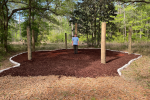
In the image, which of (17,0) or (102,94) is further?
(17,0)

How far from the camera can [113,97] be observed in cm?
295

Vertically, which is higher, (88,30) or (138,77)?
(88,30)

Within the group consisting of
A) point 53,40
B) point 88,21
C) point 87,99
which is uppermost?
point 88,21

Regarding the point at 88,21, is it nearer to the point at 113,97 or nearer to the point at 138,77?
the point at 138,77

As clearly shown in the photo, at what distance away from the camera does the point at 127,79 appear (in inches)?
165

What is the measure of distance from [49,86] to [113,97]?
1928mm

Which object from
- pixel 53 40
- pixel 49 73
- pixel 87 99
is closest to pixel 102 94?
pixel 87 99

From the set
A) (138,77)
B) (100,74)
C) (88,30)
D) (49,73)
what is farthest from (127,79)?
(88,30)

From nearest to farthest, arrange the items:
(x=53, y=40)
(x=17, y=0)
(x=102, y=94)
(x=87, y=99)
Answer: (x=87, y=99)
(x=102, y=94)
(x=17, y=0)
(x=53, y=40)

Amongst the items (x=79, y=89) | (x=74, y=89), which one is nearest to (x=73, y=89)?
(x=74, y=89)

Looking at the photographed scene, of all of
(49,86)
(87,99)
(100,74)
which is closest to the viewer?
(87,99)

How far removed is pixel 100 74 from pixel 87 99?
1936mm

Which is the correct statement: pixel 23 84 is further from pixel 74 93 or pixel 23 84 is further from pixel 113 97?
pixel 113 97

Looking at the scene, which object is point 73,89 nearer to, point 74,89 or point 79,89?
point 74,89
